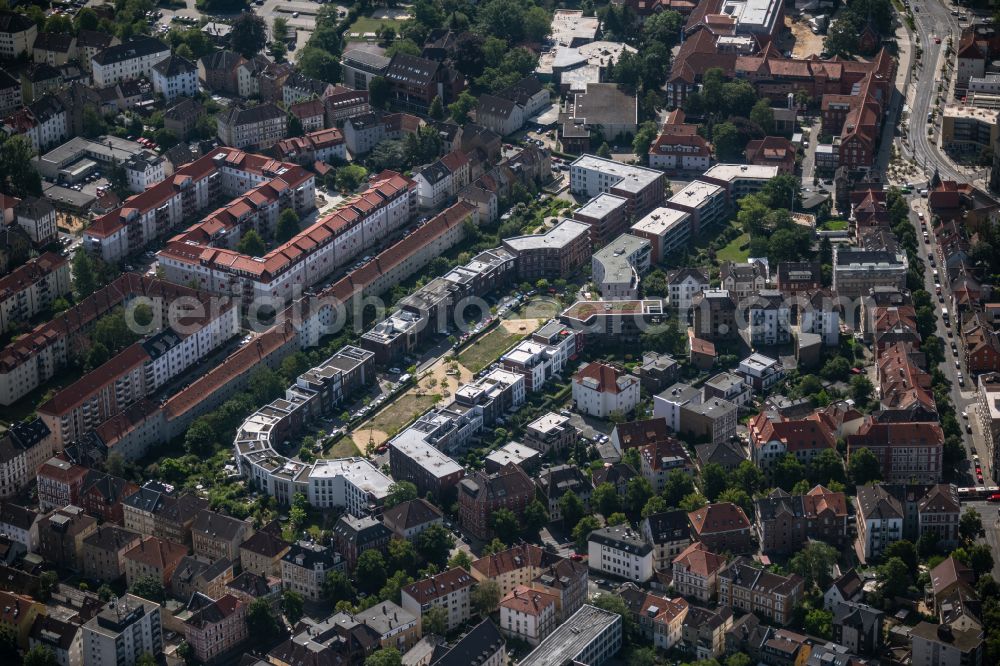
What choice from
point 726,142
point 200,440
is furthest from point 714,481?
point 726,142

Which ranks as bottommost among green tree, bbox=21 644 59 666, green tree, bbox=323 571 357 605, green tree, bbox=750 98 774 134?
green tree, bbox=21 644 59 666

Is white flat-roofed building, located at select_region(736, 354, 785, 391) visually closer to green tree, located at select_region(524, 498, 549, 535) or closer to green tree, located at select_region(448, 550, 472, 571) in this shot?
green tree, located at select_region(524, 498, 549, 535)

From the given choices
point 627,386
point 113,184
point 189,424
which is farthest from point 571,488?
point 113,184

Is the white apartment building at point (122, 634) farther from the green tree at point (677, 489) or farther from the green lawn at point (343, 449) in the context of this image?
the green tree at point (677, 489)

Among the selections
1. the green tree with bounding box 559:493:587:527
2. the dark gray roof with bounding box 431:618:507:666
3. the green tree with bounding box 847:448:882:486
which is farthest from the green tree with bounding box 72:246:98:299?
the green tree with bounding box 847:448:882:486

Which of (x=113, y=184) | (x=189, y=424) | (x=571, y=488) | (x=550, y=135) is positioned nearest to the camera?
(x=571, y=488)

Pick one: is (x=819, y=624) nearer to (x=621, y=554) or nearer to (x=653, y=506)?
(x=621, y=554)

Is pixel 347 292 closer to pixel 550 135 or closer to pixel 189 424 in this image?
pixel 189 424

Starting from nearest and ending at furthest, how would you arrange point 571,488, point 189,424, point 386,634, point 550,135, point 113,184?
point 386,634 → point 571,488 → point 189,424 → point 113,184 → point 550,135
